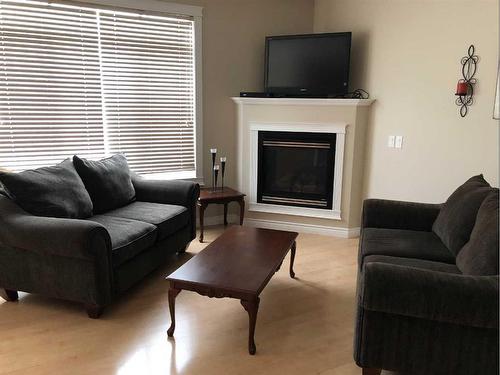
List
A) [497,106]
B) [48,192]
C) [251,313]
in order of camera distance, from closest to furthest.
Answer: [251,313] → [48,192] → [497,106]

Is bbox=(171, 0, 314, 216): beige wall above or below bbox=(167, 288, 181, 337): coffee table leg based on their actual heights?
above

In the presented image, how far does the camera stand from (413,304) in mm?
1698

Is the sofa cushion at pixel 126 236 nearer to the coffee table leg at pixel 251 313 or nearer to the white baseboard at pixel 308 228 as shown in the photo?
the coffee table leg at pixel 251 313

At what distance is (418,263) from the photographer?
2.24 metres

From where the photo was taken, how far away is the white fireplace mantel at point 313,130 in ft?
13.0

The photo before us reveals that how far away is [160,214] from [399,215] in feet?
6.19

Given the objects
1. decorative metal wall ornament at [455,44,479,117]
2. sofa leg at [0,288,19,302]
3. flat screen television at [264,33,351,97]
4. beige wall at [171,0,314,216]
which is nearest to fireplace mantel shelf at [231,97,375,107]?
flat screen television at [264,33,351,97]

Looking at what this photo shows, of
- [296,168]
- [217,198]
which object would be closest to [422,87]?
[296,168]

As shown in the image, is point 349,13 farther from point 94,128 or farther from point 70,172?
point 70,172

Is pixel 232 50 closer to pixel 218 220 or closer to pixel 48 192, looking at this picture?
pixel 218 220

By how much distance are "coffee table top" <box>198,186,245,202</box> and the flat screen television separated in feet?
3.81

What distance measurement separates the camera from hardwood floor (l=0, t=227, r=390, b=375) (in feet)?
6.82

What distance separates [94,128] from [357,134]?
2637mm

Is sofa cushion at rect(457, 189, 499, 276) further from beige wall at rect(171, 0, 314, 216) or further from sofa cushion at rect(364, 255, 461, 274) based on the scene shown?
beige wall at rect(171, 0, 314, 216)
